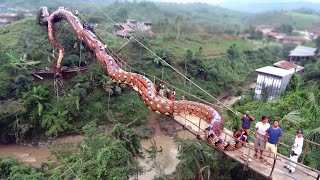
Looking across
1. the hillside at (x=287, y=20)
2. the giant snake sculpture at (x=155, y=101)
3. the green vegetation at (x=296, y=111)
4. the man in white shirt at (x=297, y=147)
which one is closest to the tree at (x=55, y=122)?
the giant snake sculpture at (x=155, y=101)

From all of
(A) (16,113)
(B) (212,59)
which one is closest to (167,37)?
(B) (212,59)

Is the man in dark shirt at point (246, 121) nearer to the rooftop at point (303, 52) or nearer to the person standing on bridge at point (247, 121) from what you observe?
the person standing on bridge at point (247, 121)

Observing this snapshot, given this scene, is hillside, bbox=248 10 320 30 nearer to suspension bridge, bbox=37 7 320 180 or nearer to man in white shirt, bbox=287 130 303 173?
suspension bridge, bbox=37 7 320 180

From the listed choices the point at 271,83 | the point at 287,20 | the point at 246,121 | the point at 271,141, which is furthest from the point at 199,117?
the point at 287,20

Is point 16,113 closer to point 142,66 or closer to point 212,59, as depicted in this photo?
point 142,66

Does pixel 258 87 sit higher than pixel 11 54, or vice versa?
pixel 11 54

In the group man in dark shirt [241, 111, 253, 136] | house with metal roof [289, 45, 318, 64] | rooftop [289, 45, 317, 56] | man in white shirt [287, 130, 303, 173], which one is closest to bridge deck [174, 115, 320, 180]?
man in white shirt [287, 130, 303, 173]
